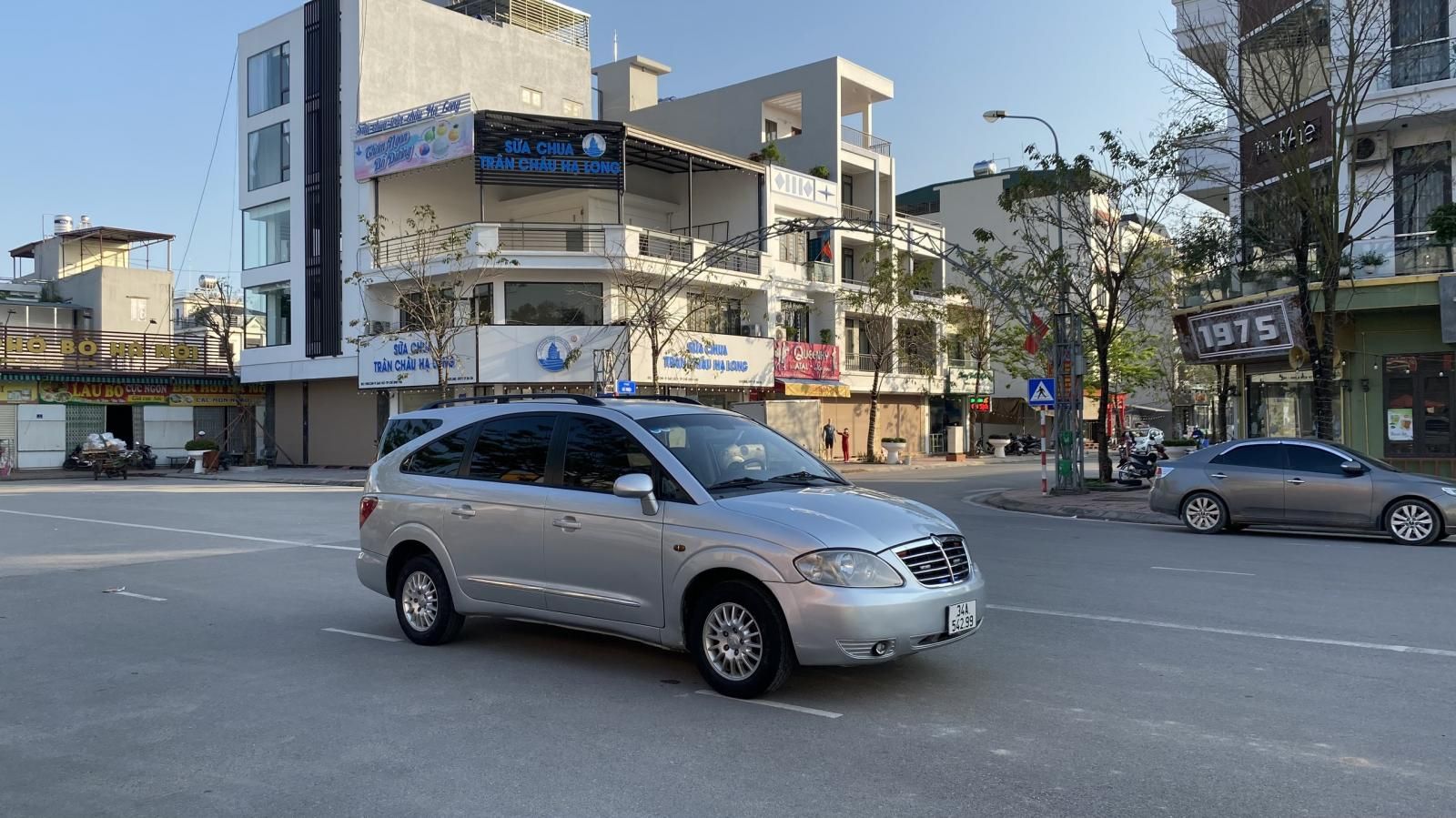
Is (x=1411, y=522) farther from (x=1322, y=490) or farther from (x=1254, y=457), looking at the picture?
(x=1254, y=457)

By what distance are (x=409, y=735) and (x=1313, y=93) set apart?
77.0 feet

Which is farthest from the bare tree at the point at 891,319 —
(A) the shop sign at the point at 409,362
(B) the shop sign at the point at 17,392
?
(B) the shop sign at the point at 17,392

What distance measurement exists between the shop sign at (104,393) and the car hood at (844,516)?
146 feet

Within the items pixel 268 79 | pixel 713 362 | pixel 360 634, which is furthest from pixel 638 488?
Result: pixel 268 79

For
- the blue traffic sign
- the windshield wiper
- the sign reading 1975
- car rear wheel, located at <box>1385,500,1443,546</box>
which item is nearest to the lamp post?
the blue traffic sign

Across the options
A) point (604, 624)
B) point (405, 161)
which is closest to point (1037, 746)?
point (604, 624)

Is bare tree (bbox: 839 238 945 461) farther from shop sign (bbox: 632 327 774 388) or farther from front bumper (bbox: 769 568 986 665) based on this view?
front bumper (bbox: 769 568 986 665)

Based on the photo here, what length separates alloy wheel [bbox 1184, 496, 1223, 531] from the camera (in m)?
16.0

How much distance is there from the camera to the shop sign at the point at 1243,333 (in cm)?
2219

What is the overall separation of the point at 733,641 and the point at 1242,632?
14.4 feet

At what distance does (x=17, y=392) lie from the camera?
4078 cm

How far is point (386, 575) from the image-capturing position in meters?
8.15

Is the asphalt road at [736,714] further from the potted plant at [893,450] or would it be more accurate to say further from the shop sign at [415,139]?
the potted plant at [893,450]

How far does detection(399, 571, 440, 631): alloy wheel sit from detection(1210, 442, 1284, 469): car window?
41.5 ft
